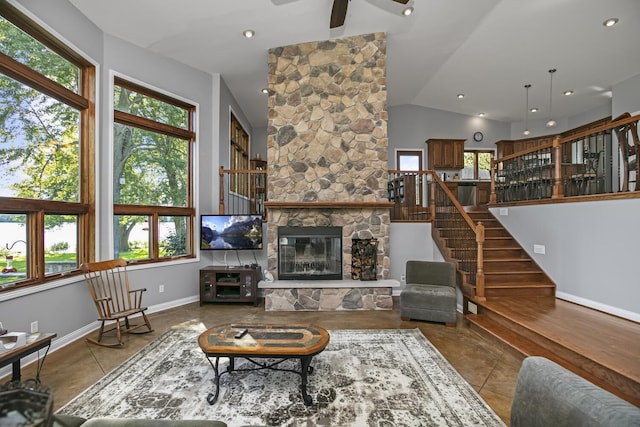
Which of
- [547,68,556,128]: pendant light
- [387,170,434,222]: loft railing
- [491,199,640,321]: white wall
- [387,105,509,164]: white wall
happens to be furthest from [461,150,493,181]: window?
[491,199,640,321]: white wall

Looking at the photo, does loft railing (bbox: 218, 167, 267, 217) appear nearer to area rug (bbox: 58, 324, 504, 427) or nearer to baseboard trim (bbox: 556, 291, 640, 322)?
area rug (bbox: 58, 324, 504, 427)

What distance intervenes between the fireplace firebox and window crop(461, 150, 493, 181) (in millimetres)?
5828

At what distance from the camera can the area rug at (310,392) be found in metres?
2.20

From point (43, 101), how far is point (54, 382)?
9.24 feet

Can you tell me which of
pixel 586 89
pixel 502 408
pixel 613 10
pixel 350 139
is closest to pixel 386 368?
pixel 502 408

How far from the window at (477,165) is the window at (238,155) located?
6.21 metres

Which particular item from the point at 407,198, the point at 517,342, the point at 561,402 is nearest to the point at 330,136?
the point at 407,198

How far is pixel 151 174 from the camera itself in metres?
4.88

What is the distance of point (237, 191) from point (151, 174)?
2268mm

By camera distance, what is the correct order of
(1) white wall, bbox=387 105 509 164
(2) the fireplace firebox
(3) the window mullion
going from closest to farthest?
(3) the window mullion → (2) the fireplace firebox → (1) white wall, bbox=387 105 509 164

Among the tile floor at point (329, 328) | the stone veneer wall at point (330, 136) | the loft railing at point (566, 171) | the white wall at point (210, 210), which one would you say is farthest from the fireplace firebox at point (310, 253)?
the loft railing at point (566, 171)

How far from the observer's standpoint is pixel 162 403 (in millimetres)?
2365

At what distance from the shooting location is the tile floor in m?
2.62

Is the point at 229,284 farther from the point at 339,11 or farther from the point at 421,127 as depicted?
the point at 421,127
